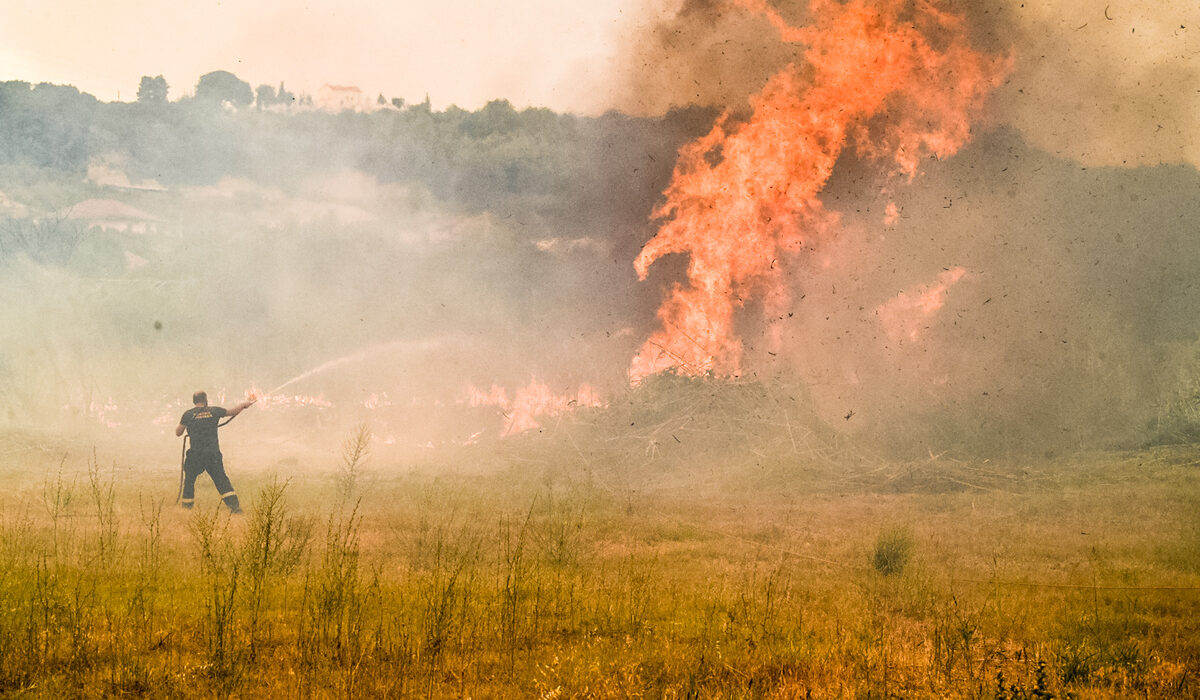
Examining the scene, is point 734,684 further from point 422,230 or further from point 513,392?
point 422,230

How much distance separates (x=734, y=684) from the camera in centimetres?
757

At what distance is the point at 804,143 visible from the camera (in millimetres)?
22828

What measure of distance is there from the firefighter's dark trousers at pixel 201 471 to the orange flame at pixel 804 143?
1245 cm

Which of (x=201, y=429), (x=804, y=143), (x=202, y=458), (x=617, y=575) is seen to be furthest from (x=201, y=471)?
(x=804, y=143)

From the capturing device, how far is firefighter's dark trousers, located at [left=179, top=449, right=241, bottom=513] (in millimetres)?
16469

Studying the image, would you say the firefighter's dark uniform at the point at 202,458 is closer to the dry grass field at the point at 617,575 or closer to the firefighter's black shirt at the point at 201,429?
the firefighter's black shirt at the point at 201,429

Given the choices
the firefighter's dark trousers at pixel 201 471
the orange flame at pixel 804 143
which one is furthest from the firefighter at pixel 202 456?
the orange flame at pixel 804 143

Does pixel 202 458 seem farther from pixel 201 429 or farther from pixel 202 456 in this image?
pixel 201 429

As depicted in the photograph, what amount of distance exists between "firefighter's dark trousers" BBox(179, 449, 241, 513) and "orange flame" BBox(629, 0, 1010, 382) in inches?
490

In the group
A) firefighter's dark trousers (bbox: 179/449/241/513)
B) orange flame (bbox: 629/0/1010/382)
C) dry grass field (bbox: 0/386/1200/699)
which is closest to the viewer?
dry grass field (bbox: 0/386/1200/699)

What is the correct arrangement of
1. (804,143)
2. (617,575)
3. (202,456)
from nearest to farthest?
(617,575) → (202,456) → (804,143)

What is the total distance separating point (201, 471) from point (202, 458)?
1.00 ft

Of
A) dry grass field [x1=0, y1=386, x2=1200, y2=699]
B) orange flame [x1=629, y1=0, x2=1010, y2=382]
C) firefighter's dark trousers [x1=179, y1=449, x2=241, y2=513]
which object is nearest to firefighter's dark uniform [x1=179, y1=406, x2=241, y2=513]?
firefighter's dark trousers [x1=179, y1=449, x2=241, y2=513]

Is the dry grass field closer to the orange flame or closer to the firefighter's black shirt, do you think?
the firefighter's black shirt
